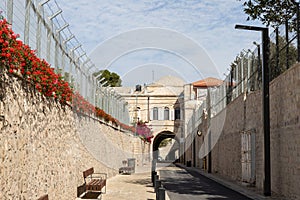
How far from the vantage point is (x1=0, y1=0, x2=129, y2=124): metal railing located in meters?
7.61

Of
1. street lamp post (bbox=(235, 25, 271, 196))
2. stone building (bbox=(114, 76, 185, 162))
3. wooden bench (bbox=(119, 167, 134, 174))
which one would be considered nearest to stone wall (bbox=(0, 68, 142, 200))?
street lamp post (bbox=(235, 25, 271, 196))

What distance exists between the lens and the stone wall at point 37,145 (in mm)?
6159

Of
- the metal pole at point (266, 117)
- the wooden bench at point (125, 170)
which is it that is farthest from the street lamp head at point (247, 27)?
the wooden bench at point (125, 170)

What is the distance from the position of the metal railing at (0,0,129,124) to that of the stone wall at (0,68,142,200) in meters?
1.10

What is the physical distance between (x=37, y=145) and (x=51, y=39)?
3.37 meters

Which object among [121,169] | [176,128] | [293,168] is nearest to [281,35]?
[293,168]

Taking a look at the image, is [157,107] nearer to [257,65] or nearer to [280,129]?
[257,65]

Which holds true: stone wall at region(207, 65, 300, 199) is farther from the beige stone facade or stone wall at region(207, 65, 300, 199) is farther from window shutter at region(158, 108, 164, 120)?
window shutter at region(158, 108, 164, 120)

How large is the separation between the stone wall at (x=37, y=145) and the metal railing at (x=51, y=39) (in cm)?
110

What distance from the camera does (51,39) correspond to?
10445 millimetres

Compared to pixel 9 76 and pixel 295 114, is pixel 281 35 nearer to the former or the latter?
pixel 295 114

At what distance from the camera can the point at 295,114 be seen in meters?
10.8

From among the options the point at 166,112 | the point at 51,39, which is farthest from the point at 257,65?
the point at 166,112

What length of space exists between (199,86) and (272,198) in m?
45.8
